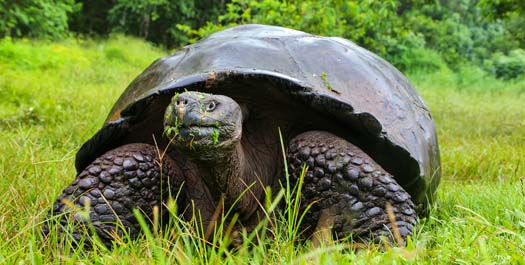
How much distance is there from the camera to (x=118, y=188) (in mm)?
1944

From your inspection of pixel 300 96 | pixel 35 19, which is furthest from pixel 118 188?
pixel 35 19

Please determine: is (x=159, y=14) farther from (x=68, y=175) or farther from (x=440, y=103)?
(x=68, y=175)

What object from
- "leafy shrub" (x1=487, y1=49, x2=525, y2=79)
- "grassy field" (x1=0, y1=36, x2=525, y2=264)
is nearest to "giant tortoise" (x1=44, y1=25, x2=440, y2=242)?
"grassy field" (x1=0, y1=36, x2=525, y2=264)

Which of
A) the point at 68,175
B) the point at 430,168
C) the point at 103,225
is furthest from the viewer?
the point at 68,175

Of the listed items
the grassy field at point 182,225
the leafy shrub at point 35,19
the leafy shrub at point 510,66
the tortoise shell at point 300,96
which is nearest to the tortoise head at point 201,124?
the grassy field at point 182,225

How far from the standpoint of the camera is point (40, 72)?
8195 mm

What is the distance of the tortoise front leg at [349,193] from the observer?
5.93ft

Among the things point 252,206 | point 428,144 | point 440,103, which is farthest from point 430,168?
point 440,103

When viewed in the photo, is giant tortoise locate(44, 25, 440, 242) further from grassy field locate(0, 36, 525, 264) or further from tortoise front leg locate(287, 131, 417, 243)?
grassy field locate(0, 36, 525, 264)

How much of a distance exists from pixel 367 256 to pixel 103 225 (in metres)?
0.94

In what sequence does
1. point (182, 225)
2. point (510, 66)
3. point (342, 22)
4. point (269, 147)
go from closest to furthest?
point (182, 225) → point (269, 147) → point (342, 22) → point (510, 66)

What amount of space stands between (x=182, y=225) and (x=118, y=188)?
0.33m

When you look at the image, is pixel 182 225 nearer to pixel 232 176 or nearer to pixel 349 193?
pixel 232 176

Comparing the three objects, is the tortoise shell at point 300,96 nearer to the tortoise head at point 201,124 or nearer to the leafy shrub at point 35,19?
the tortoise head at point 201,124
